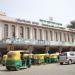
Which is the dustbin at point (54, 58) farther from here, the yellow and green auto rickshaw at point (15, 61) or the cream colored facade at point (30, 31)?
the yellow and green auto rickshaw at point (15, 61)

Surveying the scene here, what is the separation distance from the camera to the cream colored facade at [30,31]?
4227 centimetres

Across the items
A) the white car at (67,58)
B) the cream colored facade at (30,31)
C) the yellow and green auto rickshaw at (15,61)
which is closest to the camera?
the yellow and green auto rickshaw at (15,61)

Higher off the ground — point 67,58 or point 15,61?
point 15,61

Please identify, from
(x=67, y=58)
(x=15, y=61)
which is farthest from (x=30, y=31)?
(x=15, y=61)

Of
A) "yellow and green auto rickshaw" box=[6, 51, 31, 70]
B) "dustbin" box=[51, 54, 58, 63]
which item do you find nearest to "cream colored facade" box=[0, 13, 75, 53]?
"dustbin" box=[51, 54, 58, 63]

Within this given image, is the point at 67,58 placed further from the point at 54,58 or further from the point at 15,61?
the point at 15,61

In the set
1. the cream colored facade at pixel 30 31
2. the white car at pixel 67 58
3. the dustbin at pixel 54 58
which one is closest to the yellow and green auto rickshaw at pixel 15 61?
the white car at pixel 67 58

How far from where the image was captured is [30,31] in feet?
156

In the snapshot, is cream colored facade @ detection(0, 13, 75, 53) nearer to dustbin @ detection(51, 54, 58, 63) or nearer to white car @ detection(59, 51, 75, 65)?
dustbin @ detection(51, 54, 58, 63)

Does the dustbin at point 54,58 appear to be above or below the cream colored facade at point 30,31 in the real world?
below

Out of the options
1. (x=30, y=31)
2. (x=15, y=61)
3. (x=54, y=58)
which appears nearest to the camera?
(x=15, y=61)

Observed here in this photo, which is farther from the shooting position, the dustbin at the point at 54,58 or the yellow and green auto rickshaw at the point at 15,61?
the dustbin at the point at 54,58

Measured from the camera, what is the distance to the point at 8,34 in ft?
141

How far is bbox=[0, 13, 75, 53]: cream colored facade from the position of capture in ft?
139
